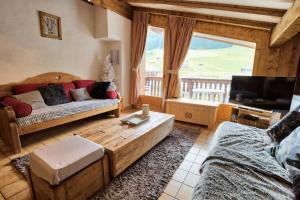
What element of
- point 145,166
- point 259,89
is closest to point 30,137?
point 145,166

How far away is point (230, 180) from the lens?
41.3 inches

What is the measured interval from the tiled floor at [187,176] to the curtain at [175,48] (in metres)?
1.67

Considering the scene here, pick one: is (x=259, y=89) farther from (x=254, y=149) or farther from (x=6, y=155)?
(x=6, y=155)

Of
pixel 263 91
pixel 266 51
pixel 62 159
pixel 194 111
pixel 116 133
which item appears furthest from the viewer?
pixel 194 111

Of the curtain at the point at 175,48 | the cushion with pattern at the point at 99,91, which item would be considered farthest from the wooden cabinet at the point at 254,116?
the cushion with pattern at the point at 99,91

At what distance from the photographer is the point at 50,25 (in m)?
Answer: 3.09

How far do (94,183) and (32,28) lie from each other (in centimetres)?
296

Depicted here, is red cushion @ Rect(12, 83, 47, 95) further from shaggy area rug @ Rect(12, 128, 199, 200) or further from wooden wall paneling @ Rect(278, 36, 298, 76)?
wooden wall paneling @ Rect(278, 36, 298, 76)

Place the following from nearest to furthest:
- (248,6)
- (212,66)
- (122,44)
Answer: (248,6)
(122,44)
(212,66)

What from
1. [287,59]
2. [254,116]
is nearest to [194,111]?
[254,116]

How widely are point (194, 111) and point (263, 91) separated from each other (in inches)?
48.5

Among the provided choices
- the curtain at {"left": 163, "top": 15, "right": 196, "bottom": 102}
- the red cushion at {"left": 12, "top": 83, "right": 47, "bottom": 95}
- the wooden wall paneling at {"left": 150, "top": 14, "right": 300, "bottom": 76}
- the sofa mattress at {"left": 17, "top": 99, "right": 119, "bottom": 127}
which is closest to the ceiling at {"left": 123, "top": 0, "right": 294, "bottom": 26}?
the wooden wall paneling at {"left": 150, "top": 14, "right": 300, "bottom": 76}

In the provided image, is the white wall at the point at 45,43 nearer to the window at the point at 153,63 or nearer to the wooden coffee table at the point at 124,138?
the window at the point at 153,63

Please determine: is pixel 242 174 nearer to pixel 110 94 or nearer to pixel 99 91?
pixel 110 94
